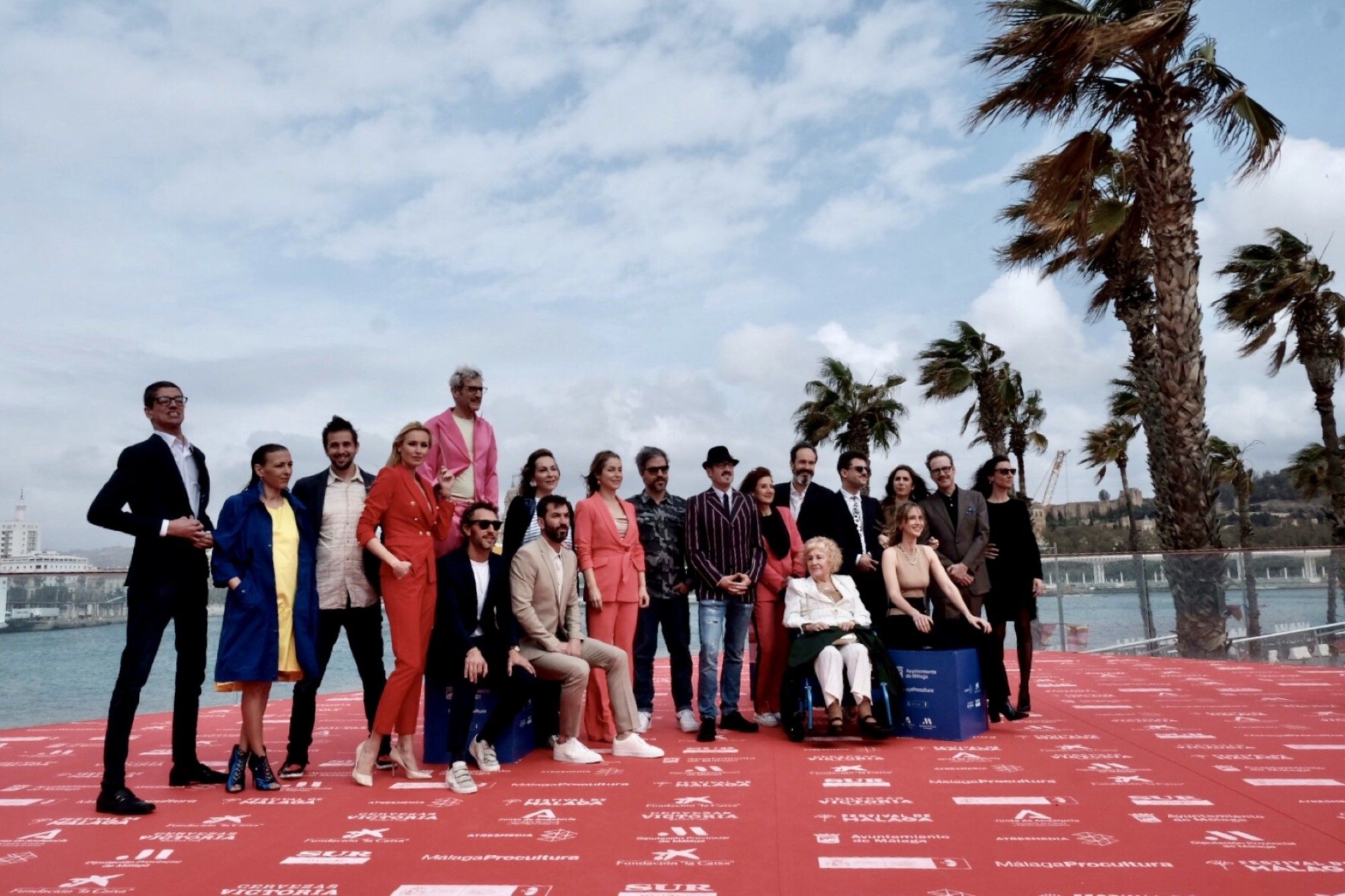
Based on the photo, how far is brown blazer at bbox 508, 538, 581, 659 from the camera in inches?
184

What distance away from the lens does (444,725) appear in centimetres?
461

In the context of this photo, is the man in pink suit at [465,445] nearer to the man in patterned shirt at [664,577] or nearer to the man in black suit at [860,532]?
the man in patterned shirt at [664,577]

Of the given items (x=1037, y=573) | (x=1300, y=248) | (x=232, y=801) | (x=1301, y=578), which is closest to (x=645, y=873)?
(x=232, y=801)

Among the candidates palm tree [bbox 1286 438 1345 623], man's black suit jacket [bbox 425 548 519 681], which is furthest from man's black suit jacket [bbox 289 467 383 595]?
palm tree [bbox 1286 438 1345 623]

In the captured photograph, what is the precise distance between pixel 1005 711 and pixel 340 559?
392 centimetres

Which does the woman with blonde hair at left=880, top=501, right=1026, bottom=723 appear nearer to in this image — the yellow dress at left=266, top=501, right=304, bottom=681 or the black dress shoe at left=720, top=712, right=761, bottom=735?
the black dress shoe at left=720, top=712, right=761, bottom=735

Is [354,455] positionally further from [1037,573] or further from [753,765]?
[1037,573]

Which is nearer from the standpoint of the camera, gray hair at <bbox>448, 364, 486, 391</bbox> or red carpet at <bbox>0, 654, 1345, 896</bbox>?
red carpet at <bbox>0, 654, 1345, 896</bbox>

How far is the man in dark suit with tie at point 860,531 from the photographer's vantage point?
5.81 meters

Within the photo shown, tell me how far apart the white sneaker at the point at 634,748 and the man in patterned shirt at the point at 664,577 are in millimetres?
768

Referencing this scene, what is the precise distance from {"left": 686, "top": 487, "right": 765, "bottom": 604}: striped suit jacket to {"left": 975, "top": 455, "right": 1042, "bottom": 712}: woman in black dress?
1.56 metres

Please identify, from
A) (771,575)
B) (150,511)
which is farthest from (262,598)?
(771,575)

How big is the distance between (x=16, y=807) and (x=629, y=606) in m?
2.93

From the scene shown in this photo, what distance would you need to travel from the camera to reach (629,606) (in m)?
5.27
